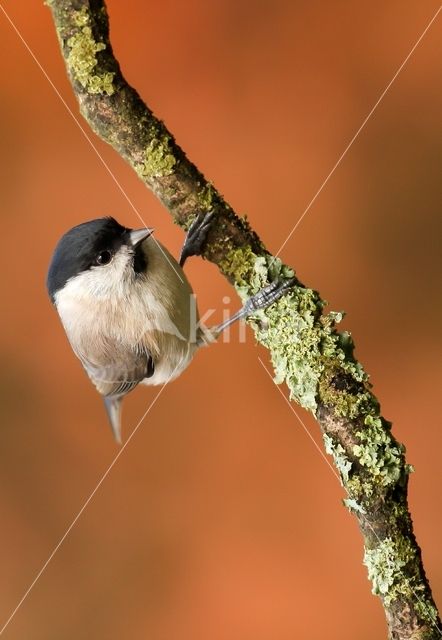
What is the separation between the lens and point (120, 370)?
0.99 metres

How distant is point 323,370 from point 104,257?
32cm

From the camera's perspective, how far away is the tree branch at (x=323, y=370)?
0.65 metres

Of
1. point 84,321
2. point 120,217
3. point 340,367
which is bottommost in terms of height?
point 340,367

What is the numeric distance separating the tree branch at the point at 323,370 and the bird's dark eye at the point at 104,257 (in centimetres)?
17

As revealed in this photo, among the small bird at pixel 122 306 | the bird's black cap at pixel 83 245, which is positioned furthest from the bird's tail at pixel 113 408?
the bird's black cap at pixel 83 245

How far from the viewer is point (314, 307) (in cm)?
73

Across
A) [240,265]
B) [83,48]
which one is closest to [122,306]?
[240,265]

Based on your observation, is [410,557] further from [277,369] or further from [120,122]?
[120,122]

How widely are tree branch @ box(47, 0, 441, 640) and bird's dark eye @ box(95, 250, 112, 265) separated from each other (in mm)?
171

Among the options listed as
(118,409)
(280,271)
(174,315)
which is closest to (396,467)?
(280,271)

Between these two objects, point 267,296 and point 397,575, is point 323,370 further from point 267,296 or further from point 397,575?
point 397,575

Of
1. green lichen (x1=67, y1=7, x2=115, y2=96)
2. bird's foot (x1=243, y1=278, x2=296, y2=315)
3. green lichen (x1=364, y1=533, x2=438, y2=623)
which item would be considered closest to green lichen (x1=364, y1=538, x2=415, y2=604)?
green lichen (x1=364, y1=533, x2=438, y2=623)

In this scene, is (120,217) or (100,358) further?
(120,217)

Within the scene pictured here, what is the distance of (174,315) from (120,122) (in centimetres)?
33
